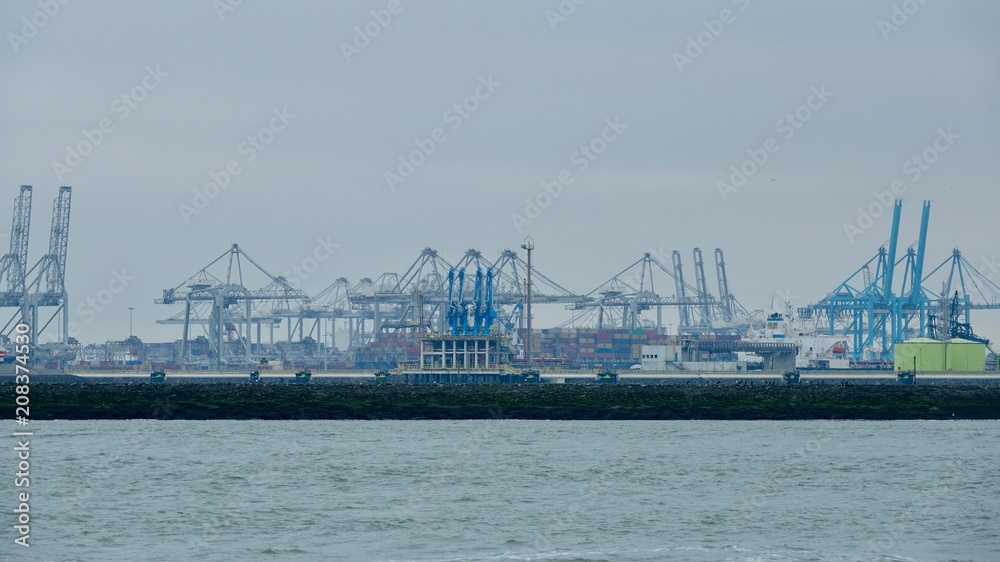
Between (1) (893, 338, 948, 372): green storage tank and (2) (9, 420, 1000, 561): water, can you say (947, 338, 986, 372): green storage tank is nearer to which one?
(1) (893, 338, 948, 372): green storage tank

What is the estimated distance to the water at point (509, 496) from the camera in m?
25.0

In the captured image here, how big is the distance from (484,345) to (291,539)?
283 ft

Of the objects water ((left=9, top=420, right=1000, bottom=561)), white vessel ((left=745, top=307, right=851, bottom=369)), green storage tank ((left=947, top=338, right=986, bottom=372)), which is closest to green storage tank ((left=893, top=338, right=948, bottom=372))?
green storage tank ((left=947, top=338, right=986, bottom=372))

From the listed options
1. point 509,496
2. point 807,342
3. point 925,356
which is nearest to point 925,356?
point 925,356

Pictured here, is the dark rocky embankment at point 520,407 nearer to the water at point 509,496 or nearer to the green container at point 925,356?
the water at point 509,496

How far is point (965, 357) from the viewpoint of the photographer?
108 m

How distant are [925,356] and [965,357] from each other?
3.04m

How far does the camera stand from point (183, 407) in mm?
60062

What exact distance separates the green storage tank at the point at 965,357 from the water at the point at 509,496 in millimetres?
60452

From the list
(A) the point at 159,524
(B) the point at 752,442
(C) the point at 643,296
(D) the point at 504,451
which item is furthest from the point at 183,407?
(C) the point at 643,296

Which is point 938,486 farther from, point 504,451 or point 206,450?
point 206,450

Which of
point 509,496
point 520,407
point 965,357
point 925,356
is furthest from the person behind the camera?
point 925,356

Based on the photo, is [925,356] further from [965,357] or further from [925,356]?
[965,357]

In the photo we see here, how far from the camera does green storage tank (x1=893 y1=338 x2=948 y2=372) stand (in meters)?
108
